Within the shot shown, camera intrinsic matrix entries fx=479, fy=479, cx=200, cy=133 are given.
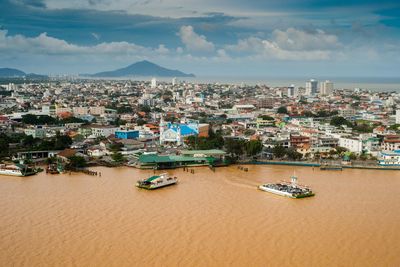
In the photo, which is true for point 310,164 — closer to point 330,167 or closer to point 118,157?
point 330,167

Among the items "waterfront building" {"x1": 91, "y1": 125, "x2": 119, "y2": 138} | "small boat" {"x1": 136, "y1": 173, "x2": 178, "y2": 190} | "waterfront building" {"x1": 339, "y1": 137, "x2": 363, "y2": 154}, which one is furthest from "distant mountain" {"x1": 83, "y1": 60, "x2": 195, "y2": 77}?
"small boat" {"x1": 136, "y1": 173, "x2": 178, "y2": 190}

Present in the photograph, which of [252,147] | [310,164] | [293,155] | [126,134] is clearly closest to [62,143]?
[126,134]

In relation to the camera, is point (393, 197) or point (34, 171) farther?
point (34, 171)

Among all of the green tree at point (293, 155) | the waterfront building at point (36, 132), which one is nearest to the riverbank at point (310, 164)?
the green tree at point (293, 155)

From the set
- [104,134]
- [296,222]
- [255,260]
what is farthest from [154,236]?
[104,134]

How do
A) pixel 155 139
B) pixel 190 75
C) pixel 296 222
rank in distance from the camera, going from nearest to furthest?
pixel 296 222
pixel 155 139
pixel 190 75

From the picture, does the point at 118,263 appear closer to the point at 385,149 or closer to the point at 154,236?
the point at 154,236
